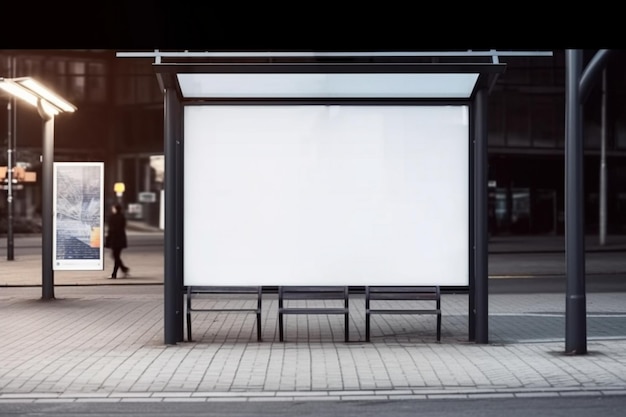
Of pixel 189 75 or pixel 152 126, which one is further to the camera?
pixel 152 126

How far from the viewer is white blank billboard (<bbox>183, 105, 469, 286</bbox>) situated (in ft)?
36.3

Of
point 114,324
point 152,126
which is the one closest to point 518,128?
point 152,126

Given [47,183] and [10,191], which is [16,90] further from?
[10,191]

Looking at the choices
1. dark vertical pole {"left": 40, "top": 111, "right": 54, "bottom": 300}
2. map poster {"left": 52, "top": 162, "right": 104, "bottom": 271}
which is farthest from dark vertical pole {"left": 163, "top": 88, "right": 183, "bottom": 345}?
map poster {"left": 52, "top": 162, "right": 104, "bottom": 271}

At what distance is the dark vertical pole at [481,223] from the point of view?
10.7m

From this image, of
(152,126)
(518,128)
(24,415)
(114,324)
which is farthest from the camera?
(152,126)

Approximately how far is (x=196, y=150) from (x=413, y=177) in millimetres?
2606

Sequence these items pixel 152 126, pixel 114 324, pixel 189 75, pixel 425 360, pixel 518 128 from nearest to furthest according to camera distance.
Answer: pixel 425 360
pixel 189 75
pixel 114 324
pixel 518 128
pixel 152 126

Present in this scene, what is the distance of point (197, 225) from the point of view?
36.3 feet

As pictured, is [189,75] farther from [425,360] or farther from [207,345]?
[425,360]

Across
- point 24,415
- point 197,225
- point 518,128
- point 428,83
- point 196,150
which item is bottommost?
point 24,415

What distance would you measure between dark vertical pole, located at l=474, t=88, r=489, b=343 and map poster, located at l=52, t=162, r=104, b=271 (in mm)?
7684

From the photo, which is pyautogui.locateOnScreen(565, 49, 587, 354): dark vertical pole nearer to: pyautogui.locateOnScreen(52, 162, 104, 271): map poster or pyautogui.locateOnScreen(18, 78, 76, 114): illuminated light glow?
pyautogui.locateOnScreen(18, 78, 76, 114): illuminated light glow

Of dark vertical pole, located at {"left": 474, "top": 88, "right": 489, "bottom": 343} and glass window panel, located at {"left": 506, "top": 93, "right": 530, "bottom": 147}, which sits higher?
glass window panel, located at {"left": 506, "top": 93, "right": 530, "bottom": 147}
